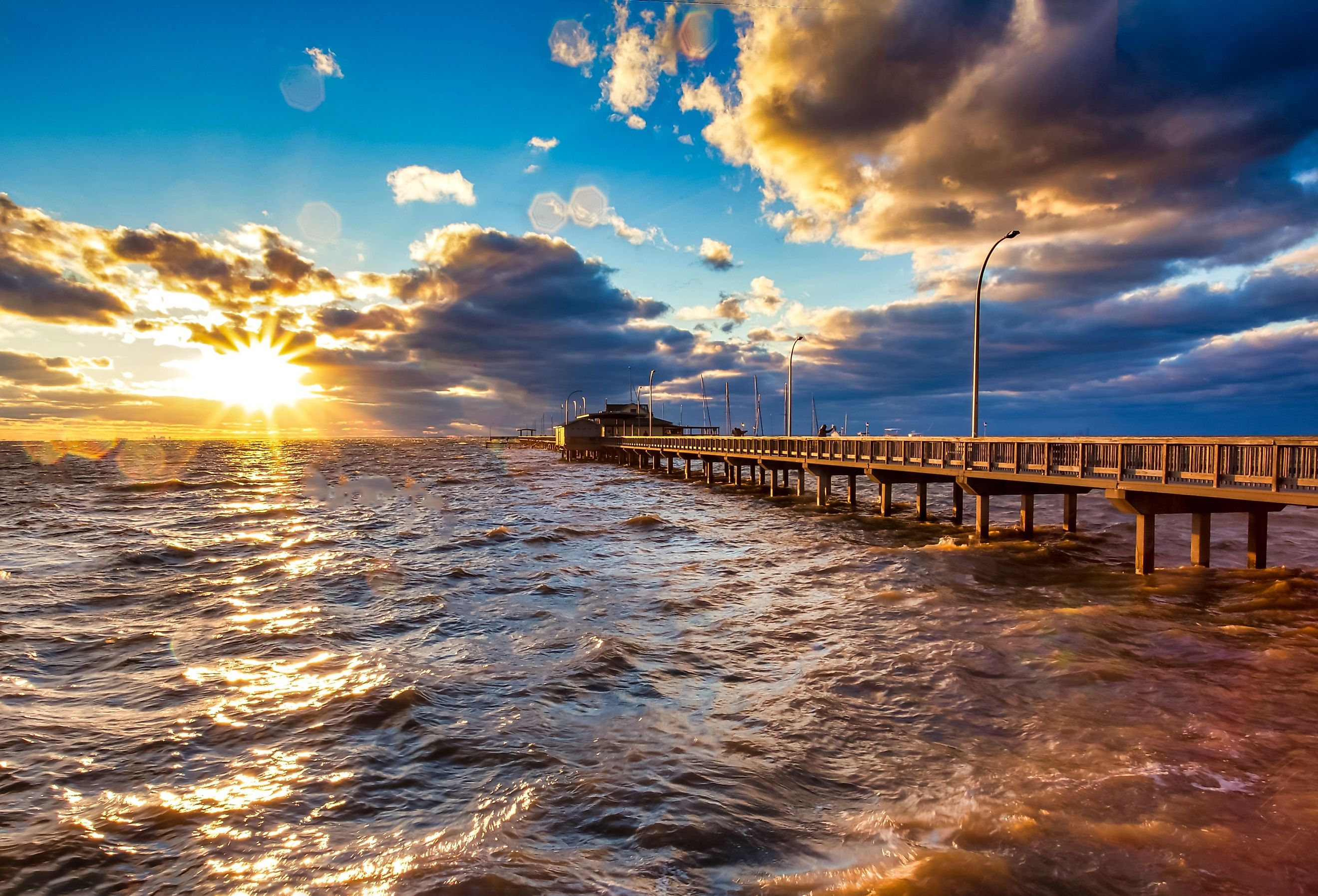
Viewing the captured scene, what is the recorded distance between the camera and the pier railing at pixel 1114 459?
482 inches

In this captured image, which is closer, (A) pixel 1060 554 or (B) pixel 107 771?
(B) pixel 107 771

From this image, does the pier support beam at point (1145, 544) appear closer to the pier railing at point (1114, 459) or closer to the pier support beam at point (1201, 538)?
the pier support beam at point (1201, 538)

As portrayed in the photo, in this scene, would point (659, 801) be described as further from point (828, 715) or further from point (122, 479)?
point (122, 479)

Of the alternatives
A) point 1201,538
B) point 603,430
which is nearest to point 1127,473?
point 1201,538

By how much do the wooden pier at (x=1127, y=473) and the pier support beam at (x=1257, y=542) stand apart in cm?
3

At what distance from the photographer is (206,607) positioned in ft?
43.4

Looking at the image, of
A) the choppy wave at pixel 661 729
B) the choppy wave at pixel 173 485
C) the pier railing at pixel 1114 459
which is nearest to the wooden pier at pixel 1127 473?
the pier railing at pixel 1114 459

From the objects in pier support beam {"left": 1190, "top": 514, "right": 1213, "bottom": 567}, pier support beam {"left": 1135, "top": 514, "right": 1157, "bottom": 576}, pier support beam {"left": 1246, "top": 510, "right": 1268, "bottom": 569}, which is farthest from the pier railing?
pier support beam {"left": 1246, "top": 510, "right": 1268, "bottom": 569}

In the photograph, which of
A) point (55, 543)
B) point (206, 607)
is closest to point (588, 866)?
point (206, 607)

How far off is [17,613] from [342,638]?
733 centimetres

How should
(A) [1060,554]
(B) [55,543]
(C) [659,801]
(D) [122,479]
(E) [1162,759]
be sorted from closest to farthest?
(C) [659,801]
(E) [1162,759]
(A) [1060,554]
(B) [55,543]
(D) [122,479]

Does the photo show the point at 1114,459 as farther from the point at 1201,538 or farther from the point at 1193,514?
the point at 1201,538

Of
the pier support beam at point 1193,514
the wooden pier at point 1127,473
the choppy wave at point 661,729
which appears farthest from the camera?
the pier support beam at point 1193,514

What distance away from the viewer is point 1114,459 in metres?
15.8
